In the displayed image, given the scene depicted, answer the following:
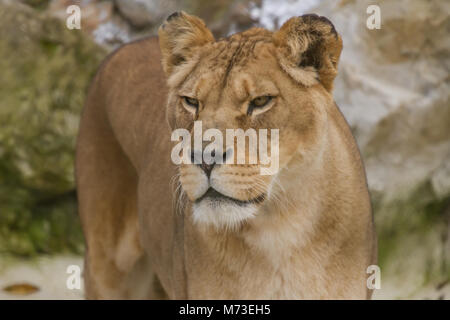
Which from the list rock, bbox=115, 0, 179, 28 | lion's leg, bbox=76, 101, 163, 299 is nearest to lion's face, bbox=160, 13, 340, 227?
lion's leg, bbox=76, 101, 163, 299

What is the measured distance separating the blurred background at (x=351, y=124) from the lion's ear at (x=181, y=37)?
1917 millimetres

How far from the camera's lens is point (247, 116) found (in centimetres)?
219

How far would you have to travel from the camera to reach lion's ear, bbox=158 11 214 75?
2529 millimetres

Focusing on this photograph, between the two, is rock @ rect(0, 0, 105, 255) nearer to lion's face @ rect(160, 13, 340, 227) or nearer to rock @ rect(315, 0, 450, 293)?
rock @ rect(315, 0, 450, 293)

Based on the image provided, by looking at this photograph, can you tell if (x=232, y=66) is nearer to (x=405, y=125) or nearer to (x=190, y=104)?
(x=190, y=104)

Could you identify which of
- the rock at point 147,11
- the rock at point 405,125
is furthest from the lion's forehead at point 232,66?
the rock at point 147,11

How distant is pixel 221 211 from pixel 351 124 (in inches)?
89.9

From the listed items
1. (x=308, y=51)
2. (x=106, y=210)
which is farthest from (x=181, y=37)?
Result: (x=106, y=210)

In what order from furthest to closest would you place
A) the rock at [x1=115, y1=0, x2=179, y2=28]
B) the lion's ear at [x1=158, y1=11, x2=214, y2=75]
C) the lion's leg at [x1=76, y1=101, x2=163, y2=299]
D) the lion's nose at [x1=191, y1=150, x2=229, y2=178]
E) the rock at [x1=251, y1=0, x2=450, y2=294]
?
1. the rock at [x1=115, y1=0, x2=179, y2=28]
2. the rock at [x1=251, y1=0, x2=450, y2=294]
3. the lion's leg at [x1=76, y1=101, x2=163, y2=299]
4. the lion's ear at [x1=158, y1=11, x2=214, y2=75]
5. the lion's nose at [x1=191, y1=150, x2=229, y2=178]

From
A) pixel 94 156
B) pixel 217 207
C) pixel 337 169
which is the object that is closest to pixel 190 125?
pixel 217 207

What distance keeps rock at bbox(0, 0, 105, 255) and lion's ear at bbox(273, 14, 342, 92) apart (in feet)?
9.37

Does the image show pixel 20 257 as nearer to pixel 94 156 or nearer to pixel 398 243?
pixel 94 156

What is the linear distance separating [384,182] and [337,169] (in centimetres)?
191
